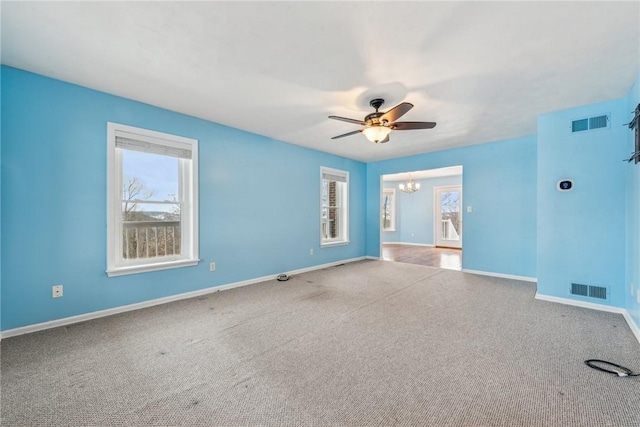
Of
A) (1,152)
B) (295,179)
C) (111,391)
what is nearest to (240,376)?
(111,391)

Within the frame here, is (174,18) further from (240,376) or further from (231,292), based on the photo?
(231,292)

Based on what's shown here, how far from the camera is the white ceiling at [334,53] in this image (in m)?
1.76

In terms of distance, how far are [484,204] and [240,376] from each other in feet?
16.3

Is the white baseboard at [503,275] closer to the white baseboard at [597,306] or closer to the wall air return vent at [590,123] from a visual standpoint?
the white baseboard at [597,306]

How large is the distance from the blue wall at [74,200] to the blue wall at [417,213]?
23.2 ft

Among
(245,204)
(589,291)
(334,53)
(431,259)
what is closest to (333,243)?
(245,204)

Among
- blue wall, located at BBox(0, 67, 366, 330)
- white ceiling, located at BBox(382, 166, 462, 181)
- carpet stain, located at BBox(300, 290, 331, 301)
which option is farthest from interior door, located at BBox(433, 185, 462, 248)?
blue wall, located at BBox(0, 67, 366, 330)

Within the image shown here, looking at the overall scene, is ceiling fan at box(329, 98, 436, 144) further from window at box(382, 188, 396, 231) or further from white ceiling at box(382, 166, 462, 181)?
window at box(382, 188, 396, 231)

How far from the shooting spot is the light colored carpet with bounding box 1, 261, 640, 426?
152 centimetres

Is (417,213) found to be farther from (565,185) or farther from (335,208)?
(565,185)

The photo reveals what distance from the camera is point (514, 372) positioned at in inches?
74.9

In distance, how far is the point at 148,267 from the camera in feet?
10.5

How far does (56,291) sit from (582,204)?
234 inches

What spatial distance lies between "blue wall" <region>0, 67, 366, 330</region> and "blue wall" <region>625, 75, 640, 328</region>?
4.59 meters
